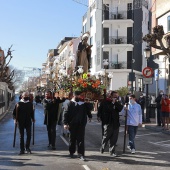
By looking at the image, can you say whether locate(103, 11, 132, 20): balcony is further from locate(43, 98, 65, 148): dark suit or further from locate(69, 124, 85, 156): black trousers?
locate(69, 124, 85, 156): black trousers

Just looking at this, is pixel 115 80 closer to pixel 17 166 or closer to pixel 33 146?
pixel 33 146

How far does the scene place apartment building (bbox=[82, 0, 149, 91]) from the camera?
47.0 m

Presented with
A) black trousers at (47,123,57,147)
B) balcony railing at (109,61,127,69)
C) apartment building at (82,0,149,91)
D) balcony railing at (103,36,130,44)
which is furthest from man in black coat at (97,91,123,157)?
balcony railing at (103,36,130,44)

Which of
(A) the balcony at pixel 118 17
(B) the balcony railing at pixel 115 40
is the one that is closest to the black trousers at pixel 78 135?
(B) the balcony railing at pixel 115 40

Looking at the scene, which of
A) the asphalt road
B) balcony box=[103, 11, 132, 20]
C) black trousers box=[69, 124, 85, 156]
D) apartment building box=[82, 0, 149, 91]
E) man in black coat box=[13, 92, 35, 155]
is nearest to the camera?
the asphalt road

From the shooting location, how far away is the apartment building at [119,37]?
47.0 meters

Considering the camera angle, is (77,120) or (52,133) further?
(52,133)

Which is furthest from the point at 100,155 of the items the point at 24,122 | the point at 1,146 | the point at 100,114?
the point at 1,146

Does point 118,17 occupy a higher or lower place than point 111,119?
higher

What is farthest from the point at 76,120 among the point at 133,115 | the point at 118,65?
the point at 118,65

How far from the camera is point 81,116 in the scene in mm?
9781

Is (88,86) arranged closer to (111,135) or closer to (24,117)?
(111,135)

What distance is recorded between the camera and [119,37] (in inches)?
1877

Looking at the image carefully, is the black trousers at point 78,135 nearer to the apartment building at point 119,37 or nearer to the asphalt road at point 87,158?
the asphalt road at point 87,158
